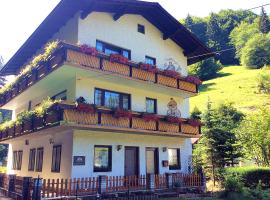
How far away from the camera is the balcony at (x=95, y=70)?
15656 millimetres

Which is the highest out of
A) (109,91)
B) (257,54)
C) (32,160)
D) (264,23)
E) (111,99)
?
(264,23)

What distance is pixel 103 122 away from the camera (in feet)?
53.6

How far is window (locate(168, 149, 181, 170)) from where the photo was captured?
21.8 m

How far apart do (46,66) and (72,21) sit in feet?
11.5

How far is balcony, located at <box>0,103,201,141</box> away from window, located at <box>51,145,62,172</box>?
1.73 metres

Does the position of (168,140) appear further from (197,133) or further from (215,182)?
(215,182)

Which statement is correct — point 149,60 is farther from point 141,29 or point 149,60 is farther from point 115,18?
point 115,18

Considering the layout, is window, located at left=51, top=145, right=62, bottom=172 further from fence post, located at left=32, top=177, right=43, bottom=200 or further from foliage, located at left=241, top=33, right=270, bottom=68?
foliage, located at left=241, top=33, right=270, bottom=68

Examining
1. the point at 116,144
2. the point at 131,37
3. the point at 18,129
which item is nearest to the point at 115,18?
the point at 131,37

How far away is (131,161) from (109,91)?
4.63 meters

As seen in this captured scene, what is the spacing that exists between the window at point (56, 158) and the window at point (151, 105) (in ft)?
21.2

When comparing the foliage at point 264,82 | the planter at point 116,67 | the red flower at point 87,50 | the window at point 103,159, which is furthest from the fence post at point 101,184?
the foliage at point 264,82

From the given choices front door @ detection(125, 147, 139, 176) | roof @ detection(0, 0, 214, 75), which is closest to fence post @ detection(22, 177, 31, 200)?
front door @ detection(125, 147, 139, 176)

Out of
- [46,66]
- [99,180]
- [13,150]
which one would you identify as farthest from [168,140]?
[13,150]
